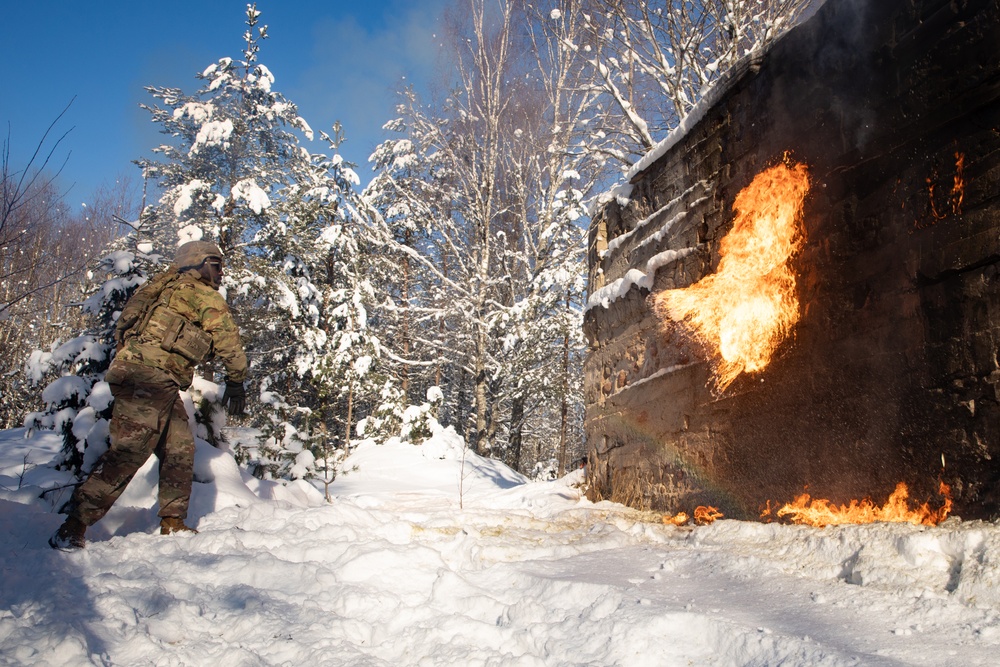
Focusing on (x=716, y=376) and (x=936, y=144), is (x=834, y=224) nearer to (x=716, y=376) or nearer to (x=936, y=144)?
(x=936, y=144)

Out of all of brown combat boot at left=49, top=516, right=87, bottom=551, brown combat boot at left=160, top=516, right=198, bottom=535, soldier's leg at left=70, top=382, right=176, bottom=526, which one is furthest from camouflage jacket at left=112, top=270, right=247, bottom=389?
brown combat boot at left=49, top=516, right=87, bottom=551

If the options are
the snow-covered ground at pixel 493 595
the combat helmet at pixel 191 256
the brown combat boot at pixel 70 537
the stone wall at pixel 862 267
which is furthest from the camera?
the combat helmet at pixel 191 256

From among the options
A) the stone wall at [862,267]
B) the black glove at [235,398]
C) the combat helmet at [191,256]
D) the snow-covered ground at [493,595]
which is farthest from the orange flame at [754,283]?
the combat helmet at [191,256]

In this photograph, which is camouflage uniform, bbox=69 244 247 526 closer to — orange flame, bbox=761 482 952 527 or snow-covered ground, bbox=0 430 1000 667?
snow-covered ground, bbox=0 430 1000 667

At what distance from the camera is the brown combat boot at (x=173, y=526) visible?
3861 mm

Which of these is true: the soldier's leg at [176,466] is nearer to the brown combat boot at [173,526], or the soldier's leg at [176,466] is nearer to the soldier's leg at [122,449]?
the brown combat boot at [173,526]

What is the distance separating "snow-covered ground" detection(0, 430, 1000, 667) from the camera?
7.19 ft

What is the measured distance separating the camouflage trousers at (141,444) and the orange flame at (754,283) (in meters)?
3.65

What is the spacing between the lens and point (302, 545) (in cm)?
358

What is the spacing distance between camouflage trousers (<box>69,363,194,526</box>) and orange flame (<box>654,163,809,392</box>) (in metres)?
3.65

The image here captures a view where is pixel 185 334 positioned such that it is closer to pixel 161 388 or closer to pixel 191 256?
pixel 161 388

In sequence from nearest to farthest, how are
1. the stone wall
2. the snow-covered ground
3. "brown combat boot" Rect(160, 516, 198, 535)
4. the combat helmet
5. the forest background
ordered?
the snow-covered ground, the stone wall, "brown combat boot" Rect(160, 516, 198, 535), the combat helmet, the forest background

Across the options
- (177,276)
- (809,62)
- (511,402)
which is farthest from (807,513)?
(511,402)

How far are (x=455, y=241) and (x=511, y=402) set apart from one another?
4.76m
